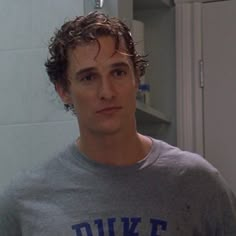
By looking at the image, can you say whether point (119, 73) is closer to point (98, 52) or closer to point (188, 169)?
point (98, 52)

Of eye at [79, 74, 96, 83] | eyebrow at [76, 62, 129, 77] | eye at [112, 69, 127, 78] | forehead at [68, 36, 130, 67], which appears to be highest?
forehead at [68, 36, 130, 67]

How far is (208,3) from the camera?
1.96 metres

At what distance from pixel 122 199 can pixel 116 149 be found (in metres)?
0.09

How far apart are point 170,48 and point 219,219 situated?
0.94 meters

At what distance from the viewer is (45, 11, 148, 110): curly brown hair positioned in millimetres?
1104

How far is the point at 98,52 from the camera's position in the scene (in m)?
1.08

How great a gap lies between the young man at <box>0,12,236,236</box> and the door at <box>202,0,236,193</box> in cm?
78

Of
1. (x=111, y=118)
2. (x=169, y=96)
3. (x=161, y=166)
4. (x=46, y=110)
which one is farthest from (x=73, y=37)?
(x=169, y=96)

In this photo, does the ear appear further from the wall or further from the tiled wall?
the wall

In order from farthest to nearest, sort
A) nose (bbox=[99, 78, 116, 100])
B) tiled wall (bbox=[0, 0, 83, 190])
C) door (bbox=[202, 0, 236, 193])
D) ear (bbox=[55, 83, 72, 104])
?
1. door (bbox=[202, 0, 236, 193])
2. tiled wall (bbox=[0, 0, 83, 190])
3. ear (bbox=[55, 83, 72, 104])
4. nose (bbox=[99, 78, 116, 100])

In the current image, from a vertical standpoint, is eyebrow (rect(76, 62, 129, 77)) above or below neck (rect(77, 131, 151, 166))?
above

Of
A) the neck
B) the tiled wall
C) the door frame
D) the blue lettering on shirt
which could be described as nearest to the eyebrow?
A: the neck

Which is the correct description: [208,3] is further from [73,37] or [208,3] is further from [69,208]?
[69,208]

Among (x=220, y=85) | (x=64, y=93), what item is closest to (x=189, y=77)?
(x=220, y=85)
